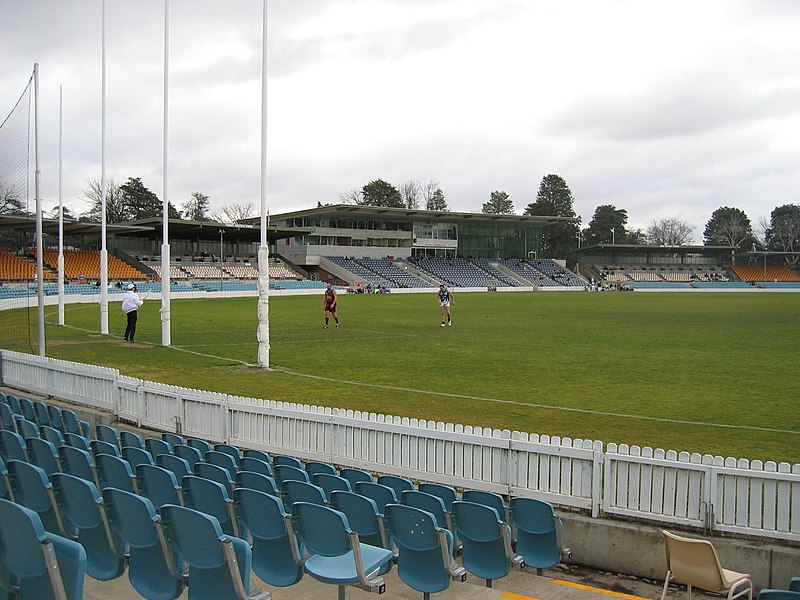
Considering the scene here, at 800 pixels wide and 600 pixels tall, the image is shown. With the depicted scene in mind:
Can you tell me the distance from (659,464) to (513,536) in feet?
5.49

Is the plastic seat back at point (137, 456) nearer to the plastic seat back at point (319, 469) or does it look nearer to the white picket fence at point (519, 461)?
the plastic seat back at point (319, 469)

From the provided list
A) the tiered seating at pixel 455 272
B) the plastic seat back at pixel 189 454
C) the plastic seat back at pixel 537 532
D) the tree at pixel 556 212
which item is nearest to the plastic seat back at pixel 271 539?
the plastic seat back at pixel 537 532

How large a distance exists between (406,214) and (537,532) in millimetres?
88336

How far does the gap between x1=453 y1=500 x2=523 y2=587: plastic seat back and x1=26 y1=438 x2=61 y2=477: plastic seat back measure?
4.30m

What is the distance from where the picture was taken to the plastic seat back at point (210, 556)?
4.53 meters

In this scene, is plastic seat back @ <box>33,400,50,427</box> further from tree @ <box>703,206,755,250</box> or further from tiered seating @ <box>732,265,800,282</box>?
tree @ <box>703,206,755,250</box>

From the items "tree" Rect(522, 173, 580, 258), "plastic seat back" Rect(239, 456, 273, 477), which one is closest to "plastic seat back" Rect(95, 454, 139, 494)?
"plastic seat back" Rect(239, 456, 273, 477)

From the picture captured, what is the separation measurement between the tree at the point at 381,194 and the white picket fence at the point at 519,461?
115 meters

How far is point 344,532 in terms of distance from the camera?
5035mm

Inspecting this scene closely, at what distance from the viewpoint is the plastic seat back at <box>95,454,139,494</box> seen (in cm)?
665

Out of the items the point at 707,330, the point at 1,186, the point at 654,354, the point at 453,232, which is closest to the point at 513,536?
the point at 654,354

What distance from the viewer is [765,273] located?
107m

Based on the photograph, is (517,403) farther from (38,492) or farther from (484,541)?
(38,492)

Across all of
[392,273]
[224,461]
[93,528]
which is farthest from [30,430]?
[392,273]
